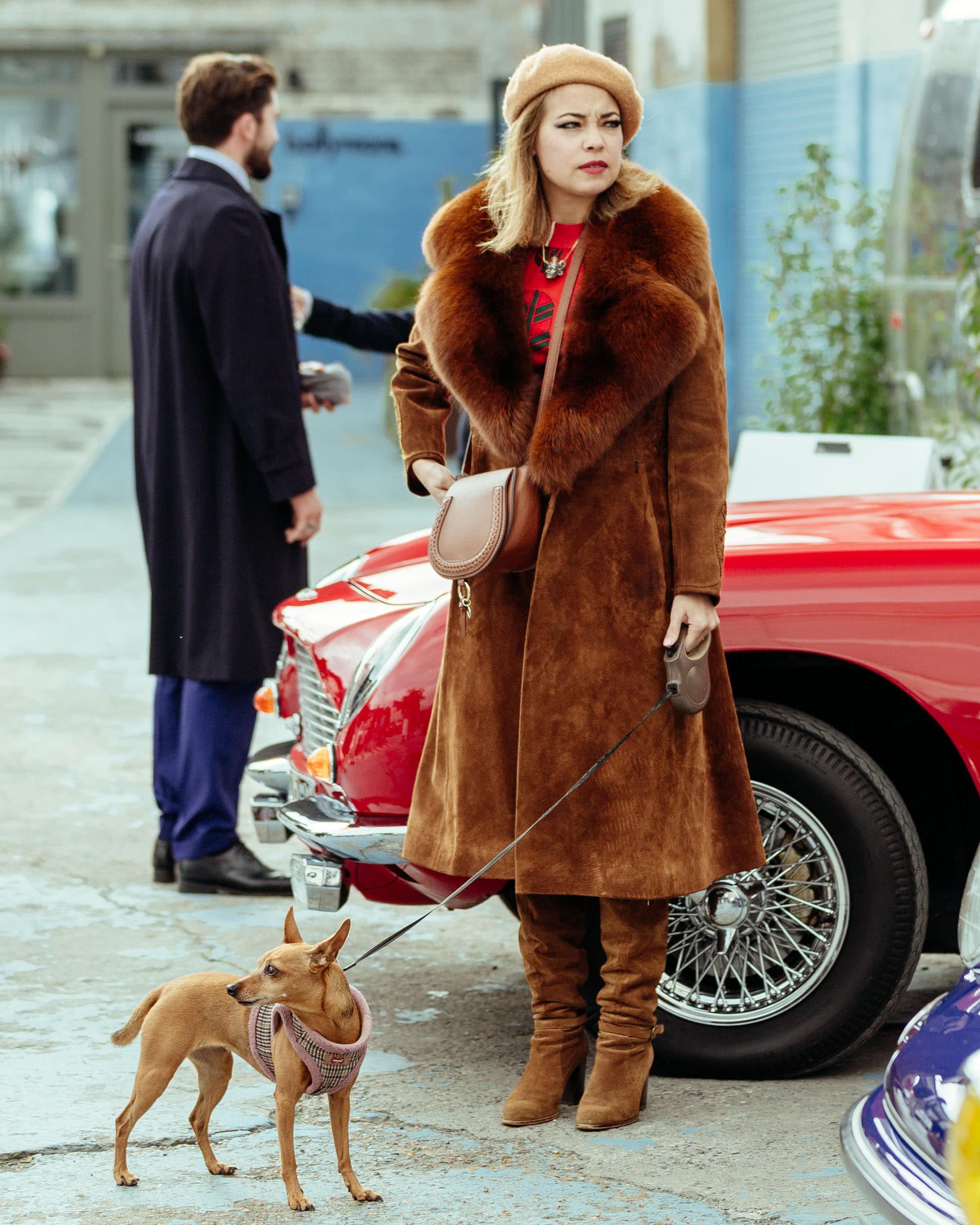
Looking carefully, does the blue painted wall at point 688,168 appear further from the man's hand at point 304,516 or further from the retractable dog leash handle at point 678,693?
the retractable dog leash handle at point 678,693

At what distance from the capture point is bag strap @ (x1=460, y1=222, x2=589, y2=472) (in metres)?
3.43

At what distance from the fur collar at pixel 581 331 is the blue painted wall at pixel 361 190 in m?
19.1

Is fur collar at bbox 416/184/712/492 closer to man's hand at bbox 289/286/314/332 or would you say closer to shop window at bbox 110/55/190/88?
man's hand at bbox 289/286/314/332

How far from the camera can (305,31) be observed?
22609mm

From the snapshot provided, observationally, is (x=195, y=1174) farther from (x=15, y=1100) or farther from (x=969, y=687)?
(x=969, y=687)

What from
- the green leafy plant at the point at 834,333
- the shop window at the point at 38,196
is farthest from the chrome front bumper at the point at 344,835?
the shop window at the point at 38,196

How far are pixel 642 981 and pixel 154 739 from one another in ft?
7.13

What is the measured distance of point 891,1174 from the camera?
2.42m

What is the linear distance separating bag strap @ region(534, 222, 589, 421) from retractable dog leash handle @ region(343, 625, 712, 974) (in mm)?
508

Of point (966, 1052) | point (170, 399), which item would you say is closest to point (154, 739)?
point (170, 399)

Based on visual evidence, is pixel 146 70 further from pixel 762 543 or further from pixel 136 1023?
pixel 136 1023

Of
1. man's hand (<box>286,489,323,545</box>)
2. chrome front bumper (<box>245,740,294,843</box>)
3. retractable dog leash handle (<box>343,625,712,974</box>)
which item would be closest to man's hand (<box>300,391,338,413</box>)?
man's hand (<box>286,489,323,545</box>)

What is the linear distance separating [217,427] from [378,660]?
147 centimetres

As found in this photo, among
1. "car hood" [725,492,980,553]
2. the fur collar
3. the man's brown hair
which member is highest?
the man's brown hair
